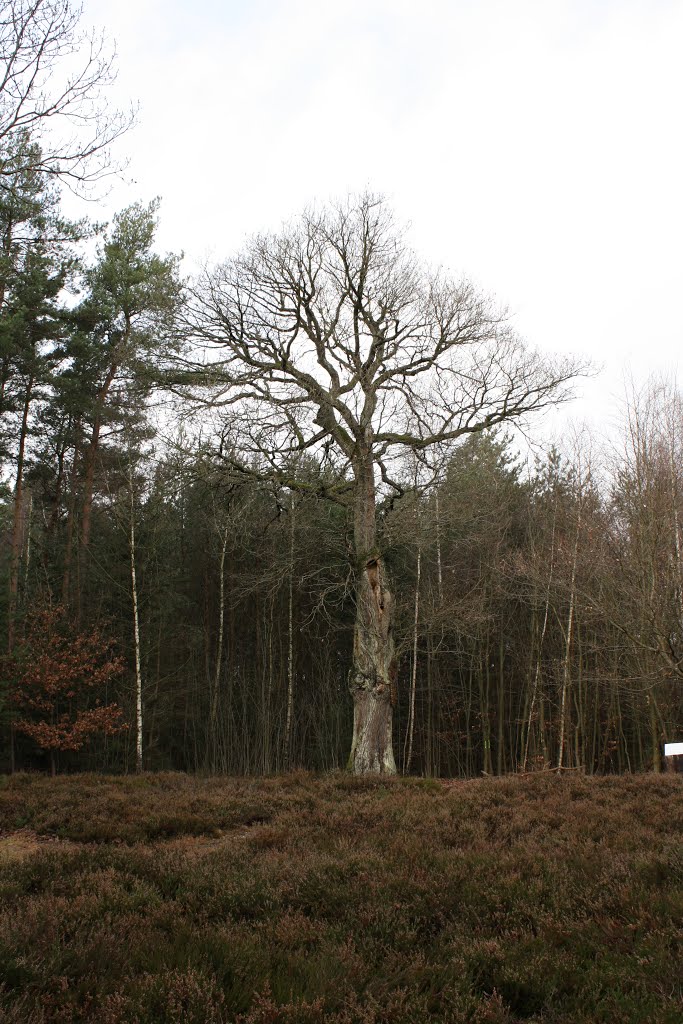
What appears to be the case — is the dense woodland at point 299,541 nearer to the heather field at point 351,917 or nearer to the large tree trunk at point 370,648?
the large tree trunk at point 370,648

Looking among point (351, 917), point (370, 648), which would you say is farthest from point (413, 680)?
point (351, 917)

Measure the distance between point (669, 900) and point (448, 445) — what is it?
10.3 meters

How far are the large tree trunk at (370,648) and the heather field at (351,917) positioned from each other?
5261mm

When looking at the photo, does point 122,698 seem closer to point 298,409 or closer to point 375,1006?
point 298,409

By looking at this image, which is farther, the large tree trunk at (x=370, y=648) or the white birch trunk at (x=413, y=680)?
the white birch trunk at (x=413, y=680)

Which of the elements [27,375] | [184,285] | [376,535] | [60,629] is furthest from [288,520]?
[27,375]

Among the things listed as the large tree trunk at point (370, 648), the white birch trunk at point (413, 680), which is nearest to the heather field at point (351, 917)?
the large tree trunk at point (370, 648)

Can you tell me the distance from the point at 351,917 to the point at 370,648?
931 centimetres

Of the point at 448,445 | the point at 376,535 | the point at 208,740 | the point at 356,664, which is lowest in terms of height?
the point at 208,740

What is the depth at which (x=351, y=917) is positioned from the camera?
4.93 metres

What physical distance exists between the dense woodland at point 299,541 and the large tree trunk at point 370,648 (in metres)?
0.06

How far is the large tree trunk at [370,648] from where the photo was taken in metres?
14.1

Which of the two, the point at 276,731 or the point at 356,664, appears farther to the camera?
the point at 276,731

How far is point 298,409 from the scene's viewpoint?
14.3 m
